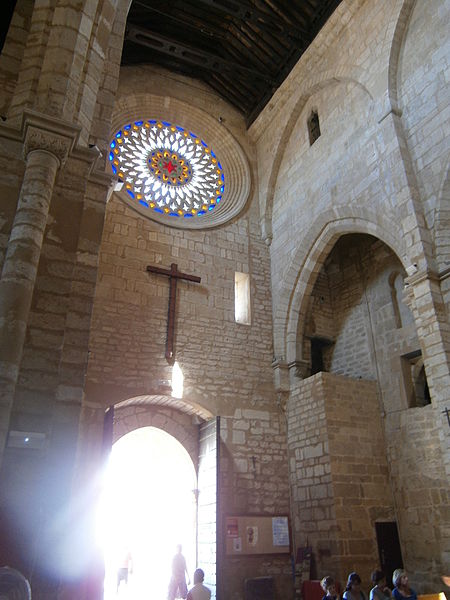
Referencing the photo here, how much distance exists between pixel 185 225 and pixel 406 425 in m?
4.98

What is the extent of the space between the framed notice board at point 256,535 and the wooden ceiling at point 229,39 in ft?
26.6

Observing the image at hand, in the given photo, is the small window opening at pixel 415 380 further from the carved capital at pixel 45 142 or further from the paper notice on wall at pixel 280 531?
the carved capital at pixel 45 142

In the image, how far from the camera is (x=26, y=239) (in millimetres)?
3225

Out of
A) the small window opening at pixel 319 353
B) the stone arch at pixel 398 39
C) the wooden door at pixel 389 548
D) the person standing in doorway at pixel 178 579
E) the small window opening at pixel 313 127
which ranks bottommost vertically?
the person standing in doorway at pixel 178 579

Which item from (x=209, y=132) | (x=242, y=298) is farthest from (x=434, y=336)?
(x=209, y=132)

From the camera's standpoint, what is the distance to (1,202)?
346 cm

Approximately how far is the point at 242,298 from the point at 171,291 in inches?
60.3

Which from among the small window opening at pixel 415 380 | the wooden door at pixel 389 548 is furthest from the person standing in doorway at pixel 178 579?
the small window opening at pixel 415 380

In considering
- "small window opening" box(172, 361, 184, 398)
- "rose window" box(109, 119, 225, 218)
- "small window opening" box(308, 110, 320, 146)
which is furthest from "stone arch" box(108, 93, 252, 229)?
"small window opening" box(172, 361, 184, 398)

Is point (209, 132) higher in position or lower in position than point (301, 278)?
higher

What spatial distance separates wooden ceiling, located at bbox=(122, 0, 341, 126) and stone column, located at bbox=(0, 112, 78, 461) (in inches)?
241

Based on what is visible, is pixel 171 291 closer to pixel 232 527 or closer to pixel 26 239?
pixel 232 527

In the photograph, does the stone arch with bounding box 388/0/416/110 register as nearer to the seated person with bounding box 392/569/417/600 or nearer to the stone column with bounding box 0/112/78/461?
the stone column with bounding box 0/112/78/461

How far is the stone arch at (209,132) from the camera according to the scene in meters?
9.33
